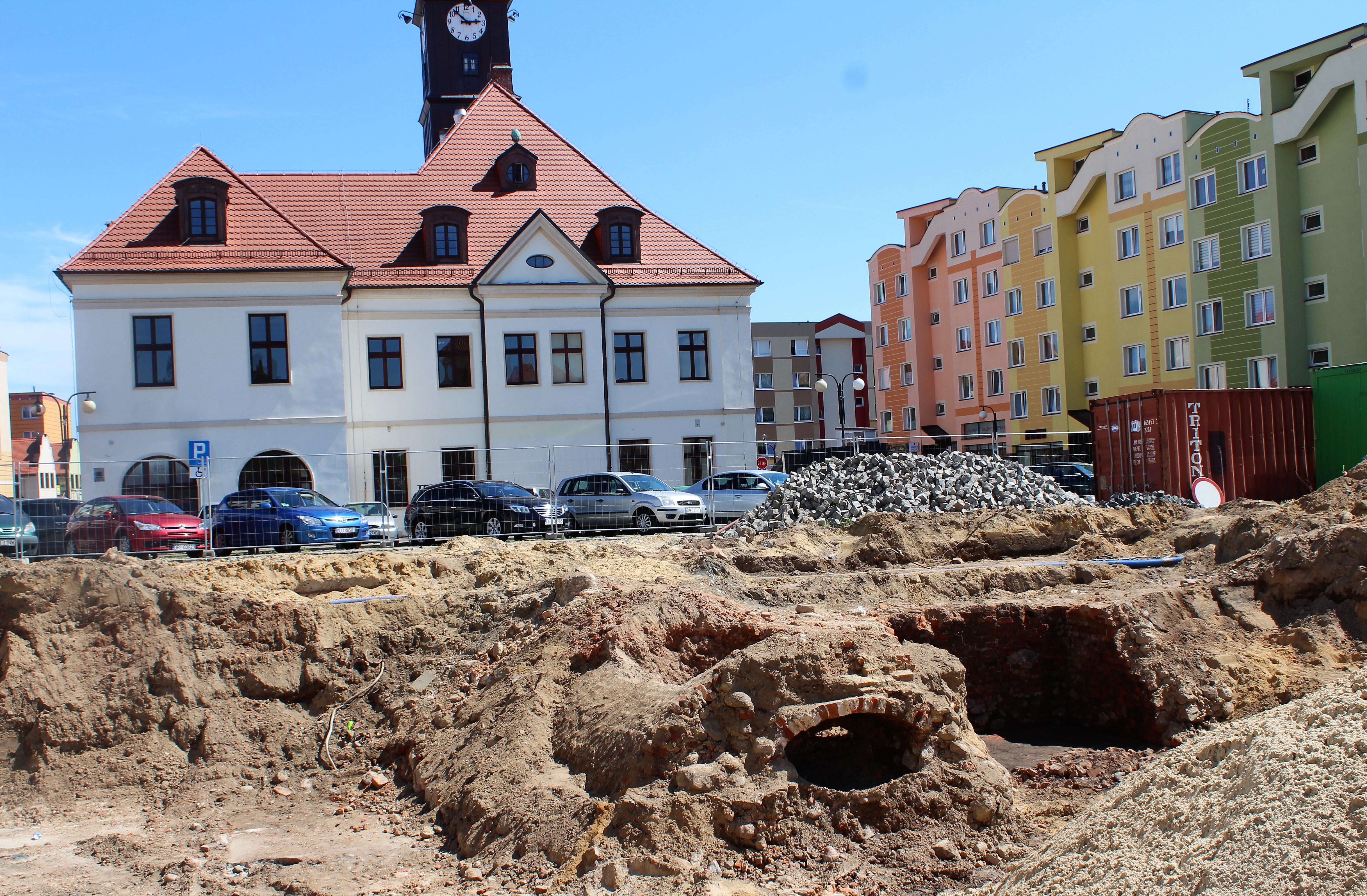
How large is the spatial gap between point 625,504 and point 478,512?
313 cm

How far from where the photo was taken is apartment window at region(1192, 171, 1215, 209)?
1353 inches

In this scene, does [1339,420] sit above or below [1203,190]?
below

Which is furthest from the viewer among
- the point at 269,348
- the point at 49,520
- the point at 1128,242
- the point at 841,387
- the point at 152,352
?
the point at 841,387

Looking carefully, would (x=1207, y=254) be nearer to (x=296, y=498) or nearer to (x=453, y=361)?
(x=453, y=361)

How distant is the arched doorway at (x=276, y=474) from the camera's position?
24688 mm

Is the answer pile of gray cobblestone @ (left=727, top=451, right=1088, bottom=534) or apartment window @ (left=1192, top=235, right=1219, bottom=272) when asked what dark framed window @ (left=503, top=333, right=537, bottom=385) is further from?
apartment window @ (left=1192, top=235, right=1219, bottom=272)

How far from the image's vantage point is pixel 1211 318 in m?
34.9

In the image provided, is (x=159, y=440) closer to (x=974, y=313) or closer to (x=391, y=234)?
(x=391, y=234)

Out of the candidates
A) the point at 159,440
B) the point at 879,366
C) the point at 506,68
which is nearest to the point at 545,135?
the point at 506,68

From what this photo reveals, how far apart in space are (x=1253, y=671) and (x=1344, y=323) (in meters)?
26.7

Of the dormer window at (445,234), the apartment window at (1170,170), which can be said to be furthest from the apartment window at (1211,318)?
the dormer window at (445,234)

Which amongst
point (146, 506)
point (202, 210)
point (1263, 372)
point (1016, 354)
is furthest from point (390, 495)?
point (1016, 354)

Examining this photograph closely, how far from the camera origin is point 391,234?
30.6 m

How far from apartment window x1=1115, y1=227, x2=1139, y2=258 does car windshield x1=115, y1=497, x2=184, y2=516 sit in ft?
111
